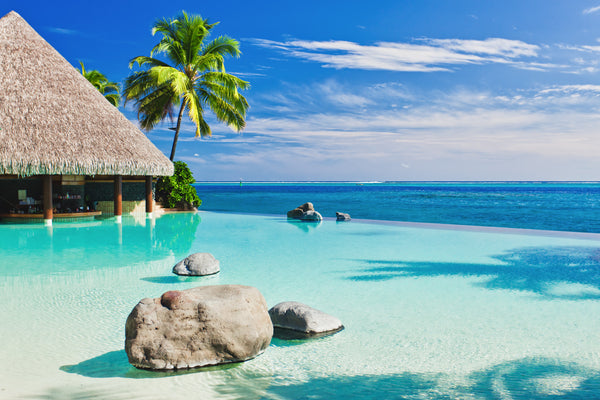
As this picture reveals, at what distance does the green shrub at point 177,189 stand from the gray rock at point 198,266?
475 inches

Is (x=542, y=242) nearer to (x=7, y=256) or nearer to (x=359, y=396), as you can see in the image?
(x=359, y=396)

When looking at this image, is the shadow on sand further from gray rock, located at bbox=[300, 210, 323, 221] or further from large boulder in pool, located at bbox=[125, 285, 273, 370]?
gray rock, located at bbox=[300, 210, 323, 221]

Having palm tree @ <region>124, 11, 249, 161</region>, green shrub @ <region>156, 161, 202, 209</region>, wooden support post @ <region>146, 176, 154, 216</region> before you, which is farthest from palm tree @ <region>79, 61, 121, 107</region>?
wooden support post @ <region>146, 176, 154, 216</region>

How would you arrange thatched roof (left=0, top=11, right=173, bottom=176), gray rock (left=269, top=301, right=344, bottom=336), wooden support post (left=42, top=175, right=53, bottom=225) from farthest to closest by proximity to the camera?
wooden support post (left=42, top=175, right=53, bottom=225)
thatched roof (left=0, top=11, right=173, bottom=176)
gray rock (left=269, top=301, right=344, bottom=336)

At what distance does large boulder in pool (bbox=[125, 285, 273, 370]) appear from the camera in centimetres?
345

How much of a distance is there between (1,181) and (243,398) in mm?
14737

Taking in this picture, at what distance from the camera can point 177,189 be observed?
18.8 meters

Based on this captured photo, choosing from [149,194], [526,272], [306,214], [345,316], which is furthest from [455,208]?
[345,316]

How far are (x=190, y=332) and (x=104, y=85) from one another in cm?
2433

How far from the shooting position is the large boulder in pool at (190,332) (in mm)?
3445

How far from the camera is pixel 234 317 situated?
3.61m

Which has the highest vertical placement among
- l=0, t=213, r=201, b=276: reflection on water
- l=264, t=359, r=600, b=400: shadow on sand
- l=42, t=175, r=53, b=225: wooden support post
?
l=42, t=175, r=53, b=225: wooden support post

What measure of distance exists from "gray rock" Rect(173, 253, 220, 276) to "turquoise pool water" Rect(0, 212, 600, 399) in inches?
7.6

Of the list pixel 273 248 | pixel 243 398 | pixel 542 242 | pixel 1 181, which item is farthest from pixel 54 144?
pixel 542 242
